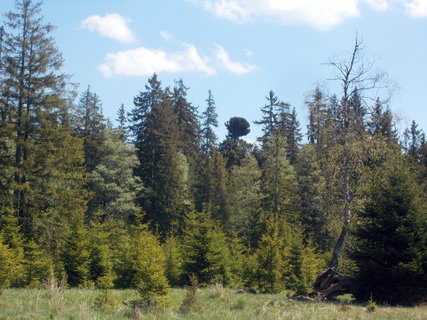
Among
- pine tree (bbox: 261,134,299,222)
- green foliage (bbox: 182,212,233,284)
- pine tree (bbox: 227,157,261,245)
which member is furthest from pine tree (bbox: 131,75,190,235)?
green foliage (bbox: 182,212,233,284)

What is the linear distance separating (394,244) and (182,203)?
33827mm

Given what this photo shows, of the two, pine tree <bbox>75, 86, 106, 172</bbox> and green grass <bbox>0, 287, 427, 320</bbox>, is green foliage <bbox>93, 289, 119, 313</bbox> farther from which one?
pine tree <bbox>75, 86, 106, 172</bbox>

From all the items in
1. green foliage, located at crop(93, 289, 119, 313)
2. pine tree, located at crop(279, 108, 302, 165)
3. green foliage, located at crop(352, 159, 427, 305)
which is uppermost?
pine tree, located at crop(279, 108, 302, 165)

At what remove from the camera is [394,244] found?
12883 mm

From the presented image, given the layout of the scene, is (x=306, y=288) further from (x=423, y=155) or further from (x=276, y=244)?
(x=423, y=155)

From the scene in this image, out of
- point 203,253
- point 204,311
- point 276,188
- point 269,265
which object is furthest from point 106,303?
point 276,188

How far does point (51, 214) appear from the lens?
22.9 meters

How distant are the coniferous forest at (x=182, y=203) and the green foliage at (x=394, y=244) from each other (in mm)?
39

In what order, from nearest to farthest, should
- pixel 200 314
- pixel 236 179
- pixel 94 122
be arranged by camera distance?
pixel 200 314 → pixel 94 122 → pixel 236 179

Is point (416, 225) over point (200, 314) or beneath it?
over

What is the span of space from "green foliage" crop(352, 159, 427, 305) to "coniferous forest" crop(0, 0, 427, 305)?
0.13ft

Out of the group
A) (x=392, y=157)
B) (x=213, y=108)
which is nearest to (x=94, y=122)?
(x=213, y=108)

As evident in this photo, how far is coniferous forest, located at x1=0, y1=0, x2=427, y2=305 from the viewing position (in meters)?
13.0

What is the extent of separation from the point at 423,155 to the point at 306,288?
39021 millimetres
